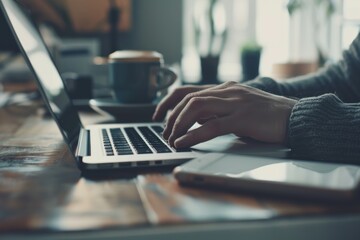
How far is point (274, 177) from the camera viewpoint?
45cm

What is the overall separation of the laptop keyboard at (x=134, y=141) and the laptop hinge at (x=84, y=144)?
0.02 metres

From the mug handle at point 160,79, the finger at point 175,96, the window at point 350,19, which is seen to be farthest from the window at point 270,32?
the finger at point 175,96

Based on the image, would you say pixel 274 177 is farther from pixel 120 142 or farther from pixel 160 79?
pixel 160 79

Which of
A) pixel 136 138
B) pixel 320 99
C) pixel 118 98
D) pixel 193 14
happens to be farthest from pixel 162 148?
pixel 193 14

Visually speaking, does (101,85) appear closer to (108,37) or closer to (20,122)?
(20,122)

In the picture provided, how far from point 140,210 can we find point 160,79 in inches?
26.4

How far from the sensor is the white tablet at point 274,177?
1.37 ft

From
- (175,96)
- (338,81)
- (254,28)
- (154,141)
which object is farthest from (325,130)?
(254,28)

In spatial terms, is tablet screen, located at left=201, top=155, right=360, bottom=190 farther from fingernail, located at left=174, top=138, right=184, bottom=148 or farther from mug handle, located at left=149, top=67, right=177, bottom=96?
mug handle, located at left=149, top=67, right=177, bottom=96

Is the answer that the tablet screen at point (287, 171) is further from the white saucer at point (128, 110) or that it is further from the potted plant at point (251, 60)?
the potted plant at point (251, 60)

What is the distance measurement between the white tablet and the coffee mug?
513 mm

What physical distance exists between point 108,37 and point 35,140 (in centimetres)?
130

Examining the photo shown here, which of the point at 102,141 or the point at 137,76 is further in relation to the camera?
the point at 137,76

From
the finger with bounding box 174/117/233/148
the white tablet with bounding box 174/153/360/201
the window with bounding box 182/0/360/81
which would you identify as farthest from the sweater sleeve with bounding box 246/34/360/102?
the window with bounding box 182/0/360/81
